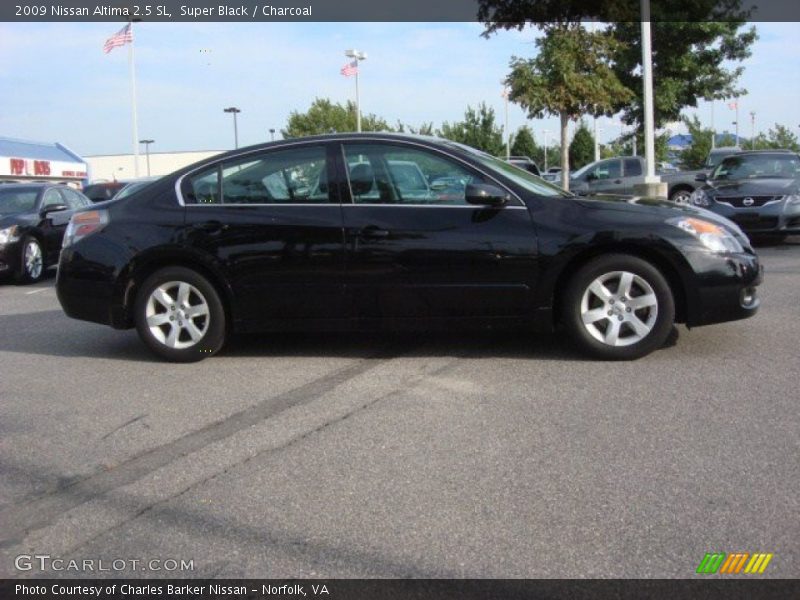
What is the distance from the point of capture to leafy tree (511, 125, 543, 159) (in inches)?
2142

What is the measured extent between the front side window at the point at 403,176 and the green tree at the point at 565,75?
13591 mm

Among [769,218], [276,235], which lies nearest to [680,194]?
[769,218]

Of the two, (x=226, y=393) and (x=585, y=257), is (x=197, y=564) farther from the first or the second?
(x=585, y=257)

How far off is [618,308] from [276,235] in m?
2.38

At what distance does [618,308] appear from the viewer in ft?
18.6

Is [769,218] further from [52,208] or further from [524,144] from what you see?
[524,144]

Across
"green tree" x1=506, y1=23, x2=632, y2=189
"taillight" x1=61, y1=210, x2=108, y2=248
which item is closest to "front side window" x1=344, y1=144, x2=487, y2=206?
"taillight" x1=61, y1=210, x2=108, y2=248

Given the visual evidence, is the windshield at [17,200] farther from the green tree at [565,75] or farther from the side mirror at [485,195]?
the green tree at [565,75]

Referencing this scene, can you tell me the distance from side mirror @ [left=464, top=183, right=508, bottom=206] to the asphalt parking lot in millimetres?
1099

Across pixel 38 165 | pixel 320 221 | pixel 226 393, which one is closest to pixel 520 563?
pixel 226 393

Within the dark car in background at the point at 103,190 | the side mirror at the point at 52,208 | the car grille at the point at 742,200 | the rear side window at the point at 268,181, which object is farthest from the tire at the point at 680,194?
the rear side window at the point at 268,181

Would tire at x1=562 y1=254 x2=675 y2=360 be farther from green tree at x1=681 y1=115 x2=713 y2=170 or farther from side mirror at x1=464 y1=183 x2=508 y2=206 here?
green tree at x1=681 y1=115 x2=713 y2=170

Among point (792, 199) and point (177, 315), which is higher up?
point (792, 199)

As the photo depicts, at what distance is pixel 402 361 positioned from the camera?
19.8 ft
